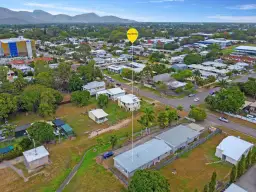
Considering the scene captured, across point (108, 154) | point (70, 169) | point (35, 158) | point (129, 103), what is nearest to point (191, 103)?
point (129, 103)

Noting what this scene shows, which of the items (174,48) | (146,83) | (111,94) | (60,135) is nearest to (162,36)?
(174,48)

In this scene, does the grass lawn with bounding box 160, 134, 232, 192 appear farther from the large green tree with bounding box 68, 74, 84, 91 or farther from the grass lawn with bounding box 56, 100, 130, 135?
the large green tree with bounding box 68, 74, 84, 91

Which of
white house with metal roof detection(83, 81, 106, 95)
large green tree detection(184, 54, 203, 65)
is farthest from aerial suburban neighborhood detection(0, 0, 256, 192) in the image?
large green tree detection(184, 54, 203, 65)

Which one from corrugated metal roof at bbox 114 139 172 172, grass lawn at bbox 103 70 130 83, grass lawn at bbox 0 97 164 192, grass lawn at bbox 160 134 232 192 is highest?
grass lawn at bbox 103 70 130 83

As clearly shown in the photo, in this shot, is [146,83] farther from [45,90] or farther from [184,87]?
[45,90]

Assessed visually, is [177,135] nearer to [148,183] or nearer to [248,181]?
[248,181]

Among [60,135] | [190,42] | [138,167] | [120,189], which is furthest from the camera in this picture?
[190,42]
